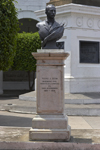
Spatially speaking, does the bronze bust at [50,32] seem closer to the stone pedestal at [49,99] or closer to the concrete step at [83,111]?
the stone pedestal at [49,99]

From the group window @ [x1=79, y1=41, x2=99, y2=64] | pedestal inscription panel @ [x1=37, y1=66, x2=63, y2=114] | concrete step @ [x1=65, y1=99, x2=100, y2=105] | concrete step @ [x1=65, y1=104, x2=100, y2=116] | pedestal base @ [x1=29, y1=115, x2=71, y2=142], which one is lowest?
concrete step @ [x1=65, y1=104, x2=100, y2=116]

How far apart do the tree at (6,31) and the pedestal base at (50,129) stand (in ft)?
16.5

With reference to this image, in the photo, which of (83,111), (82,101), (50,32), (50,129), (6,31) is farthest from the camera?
(82,101)

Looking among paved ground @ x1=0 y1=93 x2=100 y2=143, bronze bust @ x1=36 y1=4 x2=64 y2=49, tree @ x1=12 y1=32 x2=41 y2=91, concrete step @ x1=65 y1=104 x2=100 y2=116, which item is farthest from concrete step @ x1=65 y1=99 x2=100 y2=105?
tree @ x1=12 y1=32 x2=41 y2=91

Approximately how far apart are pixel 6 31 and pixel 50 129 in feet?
20.1

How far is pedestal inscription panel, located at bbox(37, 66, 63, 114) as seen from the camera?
21.9ft

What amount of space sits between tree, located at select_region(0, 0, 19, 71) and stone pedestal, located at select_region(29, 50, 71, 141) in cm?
478

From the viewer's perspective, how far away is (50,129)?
6.66m

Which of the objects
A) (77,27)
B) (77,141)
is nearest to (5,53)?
(77,27)

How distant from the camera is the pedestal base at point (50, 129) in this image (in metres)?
6.59

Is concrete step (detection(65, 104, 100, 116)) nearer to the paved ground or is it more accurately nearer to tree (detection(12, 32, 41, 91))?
the paved ground

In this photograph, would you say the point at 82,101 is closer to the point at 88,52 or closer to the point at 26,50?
the point at 88,52

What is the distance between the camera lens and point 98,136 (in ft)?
23.2

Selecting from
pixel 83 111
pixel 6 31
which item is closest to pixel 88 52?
pixel 83 111
